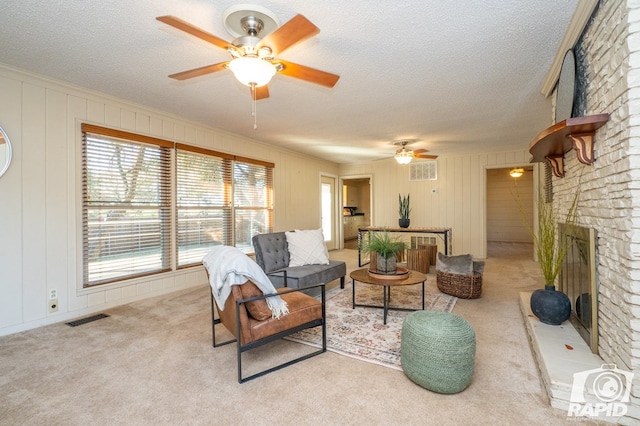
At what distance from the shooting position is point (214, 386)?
1.92m

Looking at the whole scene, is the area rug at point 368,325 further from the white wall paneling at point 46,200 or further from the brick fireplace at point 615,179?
the white wall paneling at point 46,200

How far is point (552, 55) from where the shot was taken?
2496 millimetres

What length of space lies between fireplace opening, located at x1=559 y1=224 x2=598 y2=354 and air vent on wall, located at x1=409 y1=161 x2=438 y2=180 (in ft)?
14.7

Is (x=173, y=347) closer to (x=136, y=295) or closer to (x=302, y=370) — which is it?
(x=302, y=370)

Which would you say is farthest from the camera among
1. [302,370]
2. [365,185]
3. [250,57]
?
[365,185]

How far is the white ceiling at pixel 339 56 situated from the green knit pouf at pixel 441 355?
2079 mm

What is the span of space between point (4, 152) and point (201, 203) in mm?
2112

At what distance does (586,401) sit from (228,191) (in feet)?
15.3

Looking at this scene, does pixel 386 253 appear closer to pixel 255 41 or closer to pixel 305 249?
pixel 305 249

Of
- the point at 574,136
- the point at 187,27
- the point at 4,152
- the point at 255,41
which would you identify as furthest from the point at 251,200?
the point at 574,136

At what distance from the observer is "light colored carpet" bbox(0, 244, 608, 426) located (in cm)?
162

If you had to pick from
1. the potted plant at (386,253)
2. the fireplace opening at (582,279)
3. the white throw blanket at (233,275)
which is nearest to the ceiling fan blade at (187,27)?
the white throw blanket at (233,275)

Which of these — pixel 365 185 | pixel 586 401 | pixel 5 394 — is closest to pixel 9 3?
pixel 5 394

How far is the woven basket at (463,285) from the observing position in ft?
11.7
